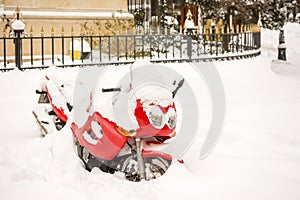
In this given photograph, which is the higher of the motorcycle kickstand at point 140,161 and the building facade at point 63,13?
the building facade at point 63,13

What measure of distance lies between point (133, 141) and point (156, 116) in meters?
0.33

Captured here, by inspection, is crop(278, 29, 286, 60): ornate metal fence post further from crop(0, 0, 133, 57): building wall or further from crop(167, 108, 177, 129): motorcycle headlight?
crop(167, 108, 177, 129): motorcycle headlight

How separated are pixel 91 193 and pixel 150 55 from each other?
7.63m

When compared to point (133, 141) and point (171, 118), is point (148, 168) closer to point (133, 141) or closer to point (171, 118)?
point (133, 141)

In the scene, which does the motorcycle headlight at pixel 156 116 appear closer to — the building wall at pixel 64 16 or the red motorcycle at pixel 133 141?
the red motorcycle at pixel 133 141

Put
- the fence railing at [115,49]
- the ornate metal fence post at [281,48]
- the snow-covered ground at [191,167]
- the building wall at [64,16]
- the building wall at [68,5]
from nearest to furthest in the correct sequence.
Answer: the snow-covered ground at [191,167]
the fence railing at [115,49]
the building wall at [64,16]
the building wall at [68,5]
the ornate metal fence post at [281,48]

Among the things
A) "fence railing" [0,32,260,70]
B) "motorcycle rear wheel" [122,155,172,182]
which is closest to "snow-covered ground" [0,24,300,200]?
"motorcycle rear wheel" [122,155,172,182]

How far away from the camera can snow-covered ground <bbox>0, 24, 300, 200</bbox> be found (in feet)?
9.53

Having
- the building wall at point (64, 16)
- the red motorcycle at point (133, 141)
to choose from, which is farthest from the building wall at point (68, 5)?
the red motorcycle at point (133, 141)

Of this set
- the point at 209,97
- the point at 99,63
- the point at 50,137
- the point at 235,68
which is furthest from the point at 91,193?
the point at 235,68

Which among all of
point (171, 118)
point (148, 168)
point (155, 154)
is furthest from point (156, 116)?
point (148, 168)

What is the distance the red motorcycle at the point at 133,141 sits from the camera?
314 centimetres

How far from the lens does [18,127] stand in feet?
16.2

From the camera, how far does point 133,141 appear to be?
10.9 ft
